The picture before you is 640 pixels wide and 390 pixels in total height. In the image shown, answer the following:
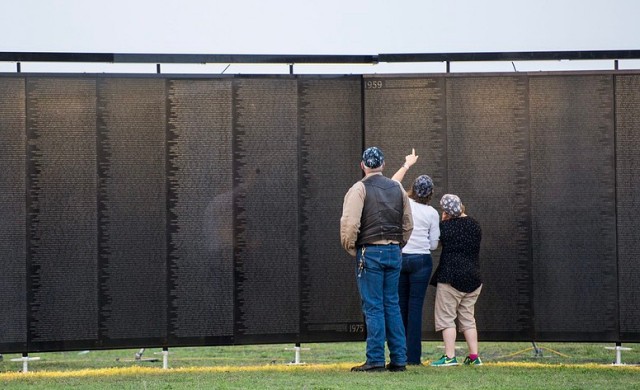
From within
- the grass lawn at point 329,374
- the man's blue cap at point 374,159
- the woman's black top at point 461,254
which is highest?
the man's blue cap at point 374,159

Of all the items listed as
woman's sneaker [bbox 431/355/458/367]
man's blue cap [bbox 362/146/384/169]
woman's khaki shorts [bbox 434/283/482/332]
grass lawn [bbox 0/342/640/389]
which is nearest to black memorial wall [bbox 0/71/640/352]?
grass lawn [bbox 0/342/640/389]

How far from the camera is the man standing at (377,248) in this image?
9.97 m

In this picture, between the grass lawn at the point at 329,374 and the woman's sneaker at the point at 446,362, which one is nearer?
the grass lawn at the point at 329,374

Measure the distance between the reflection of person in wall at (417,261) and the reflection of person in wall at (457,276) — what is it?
0.42 ft

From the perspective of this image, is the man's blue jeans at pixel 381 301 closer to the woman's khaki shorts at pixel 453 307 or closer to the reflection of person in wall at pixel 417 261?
the reflection of person in wall at pixel 417 261

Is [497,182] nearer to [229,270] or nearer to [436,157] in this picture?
[436,157]

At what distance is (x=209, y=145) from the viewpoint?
11.3m

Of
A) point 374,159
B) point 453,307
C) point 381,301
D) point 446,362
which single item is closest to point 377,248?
point 381,301

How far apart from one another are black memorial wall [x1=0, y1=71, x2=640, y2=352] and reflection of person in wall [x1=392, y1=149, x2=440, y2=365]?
2.27ft

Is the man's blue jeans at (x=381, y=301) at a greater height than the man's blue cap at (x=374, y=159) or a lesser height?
lesser

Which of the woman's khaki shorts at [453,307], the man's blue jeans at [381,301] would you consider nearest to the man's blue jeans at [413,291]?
the woman's khaki shorts at [453,307]

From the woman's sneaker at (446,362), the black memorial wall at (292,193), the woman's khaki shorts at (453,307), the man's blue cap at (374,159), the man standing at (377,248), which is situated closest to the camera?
the man standing at (377,248)

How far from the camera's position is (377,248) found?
1003cm

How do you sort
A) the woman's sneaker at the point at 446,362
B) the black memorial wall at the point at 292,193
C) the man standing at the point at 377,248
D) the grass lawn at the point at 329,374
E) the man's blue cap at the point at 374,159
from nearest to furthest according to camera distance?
the grass lawn at the point at 329,374
the man standing at the point at 377,248
the man's blue cap at the point at 374,159
the woman's sneaker at the point at 446,362
the black memorial wall at the point at 292,193
